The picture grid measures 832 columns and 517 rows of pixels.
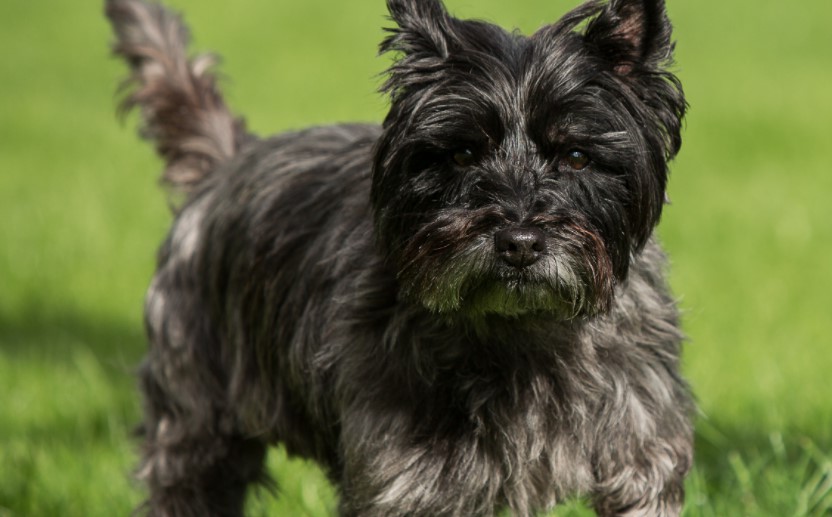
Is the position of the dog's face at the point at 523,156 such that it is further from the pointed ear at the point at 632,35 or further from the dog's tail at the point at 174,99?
the dog's tail at the point at 174,99

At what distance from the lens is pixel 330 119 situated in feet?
50.0

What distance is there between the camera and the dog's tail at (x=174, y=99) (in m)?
6.16

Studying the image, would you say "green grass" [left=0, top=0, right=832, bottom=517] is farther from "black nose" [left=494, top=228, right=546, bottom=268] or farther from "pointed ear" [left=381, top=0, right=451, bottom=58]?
"black nose" [left=494, top=228, right=546, bottom=268]

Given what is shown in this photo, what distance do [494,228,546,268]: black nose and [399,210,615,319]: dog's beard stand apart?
0.05 feet

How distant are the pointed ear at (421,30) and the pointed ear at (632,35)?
45cm

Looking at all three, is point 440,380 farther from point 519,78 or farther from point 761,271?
point 761,271

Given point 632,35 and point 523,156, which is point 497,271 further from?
point 632,35

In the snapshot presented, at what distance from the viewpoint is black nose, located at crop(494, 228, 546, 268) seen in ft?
12.5

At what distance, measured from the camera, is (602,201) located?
4113mm

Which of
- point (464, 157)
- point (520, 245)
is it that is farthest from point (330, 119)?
point (520, 245)

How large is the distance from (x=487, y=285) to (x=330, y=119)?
1148cm

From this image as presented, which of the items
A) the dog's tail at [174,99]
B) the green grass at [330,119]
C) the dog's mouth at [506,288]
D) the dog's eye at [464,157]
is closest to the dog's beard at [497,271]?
the dog's mouth at [506,288]

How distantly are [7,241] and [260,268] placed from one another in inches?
268

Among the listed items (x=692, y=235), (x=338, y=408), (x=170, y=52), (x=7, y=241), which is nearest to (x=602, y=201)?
(x=338, y=408)
